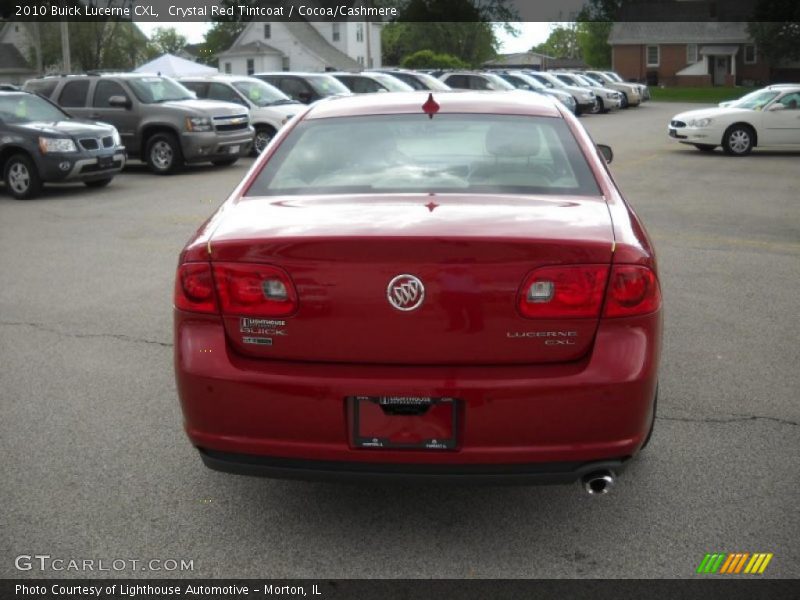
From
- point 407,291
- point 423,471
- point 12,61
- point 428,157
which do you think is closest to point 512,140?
point 428,157

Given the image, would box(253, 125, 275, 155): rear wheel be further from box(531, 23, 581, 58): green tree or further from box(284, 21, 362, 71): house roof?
box(531, 23, 581, 58): green tree

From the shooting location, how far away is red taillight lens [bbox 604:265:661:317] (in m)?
3.52

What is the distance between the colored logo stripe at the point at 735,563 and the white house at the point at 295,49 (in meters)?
80.1

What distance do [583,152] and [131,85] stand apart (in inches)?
642

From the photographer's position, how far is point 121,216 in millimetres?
13102

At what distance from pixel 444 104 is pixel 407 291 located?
67.2 inches

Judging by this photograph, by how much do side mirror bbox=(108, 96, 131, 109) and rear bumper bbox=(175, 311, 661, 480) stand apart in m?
16.2

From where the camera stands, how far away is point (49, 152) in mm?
15273

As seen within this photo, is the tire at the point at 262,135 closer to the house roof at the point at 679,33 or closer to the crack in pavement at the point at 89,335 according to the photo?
the crack in pavement at the point at 89,335

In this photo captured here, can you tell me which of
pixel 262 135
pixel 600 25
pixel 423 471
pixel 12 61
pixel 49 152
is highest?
pixel 600 25

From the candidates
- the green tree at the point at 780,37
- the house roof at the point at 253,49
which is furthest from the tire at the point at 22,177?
the house roof at the point at 253,49

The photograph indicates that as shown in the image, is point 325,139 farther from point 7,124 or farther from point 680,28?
point 680,28

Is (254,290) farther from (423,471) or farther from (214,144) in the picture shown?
(214,144)

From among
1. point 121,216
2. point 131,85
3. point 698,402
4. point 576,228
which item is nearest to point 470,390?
point 576,228
